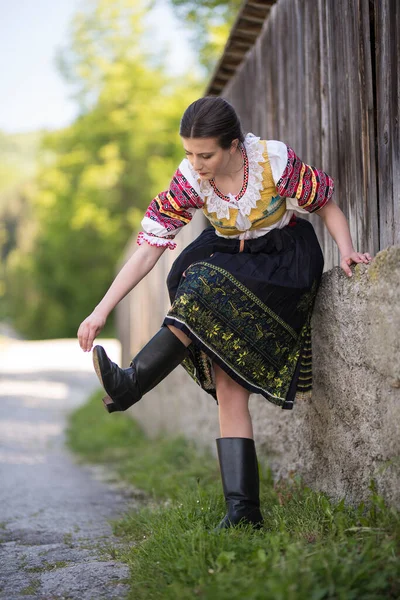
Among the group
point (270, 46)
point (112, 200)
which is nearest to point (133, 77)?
point (112, 200)

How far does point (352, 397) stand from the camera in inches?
104

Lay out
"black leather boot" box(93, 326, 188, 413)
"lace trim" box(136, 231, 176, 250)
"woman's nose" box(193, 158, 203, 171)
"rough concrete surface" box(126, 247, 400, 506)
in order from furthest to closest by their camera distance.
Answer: "lace trim" box(136, 231, 176, 250) < "woman's nose" box(193, 158, 203, 171) < "black leather boot" box(93, 326, 188, 413) < "rough concrete surface" box(126, 247, 400, 506)

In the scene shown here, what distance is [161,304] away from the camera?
6.41 meters

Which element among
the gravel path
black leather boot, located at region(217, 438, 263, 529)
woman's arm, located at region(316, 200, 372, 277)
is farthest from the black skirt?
the gravel path

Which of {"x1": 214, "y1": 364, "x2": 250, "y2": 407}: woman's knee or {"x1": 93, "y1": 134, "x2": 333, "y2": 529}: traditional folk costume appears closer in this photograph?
{"x1": 93, "y1": 134, "x2": 333, "y2": 529}: traditional folk costume

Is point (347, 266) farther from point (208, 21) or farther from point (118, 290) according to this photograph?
point (208, 21)

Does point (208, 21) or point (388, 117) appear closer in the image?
point (388, 117)

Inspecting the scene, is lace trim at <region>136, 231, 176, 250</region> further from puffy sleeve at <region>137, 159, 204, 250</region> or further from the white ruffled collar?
the white ruffled collar

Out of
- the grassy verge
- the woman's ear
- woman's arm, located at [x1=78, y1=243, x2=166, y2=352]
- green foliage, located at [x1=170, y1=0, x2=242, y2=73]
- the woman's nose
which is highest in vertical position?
green foliage, located at [x1=170, y1=0, x2=242, y2=73]

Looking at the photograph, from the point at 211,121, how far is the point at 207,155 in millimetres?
118

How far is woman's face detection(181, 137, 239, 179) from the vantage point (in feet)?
8.32

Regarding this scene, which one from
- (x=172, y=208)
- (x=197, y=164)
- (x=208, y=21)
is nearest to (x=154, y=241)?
(x=172, y=208)

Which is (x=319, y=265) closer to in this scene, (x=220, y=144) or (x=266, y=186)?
(x=266, y=186)

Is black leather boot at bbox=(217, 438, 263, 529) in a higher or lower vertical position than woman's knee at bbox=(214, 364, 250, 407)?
lower
